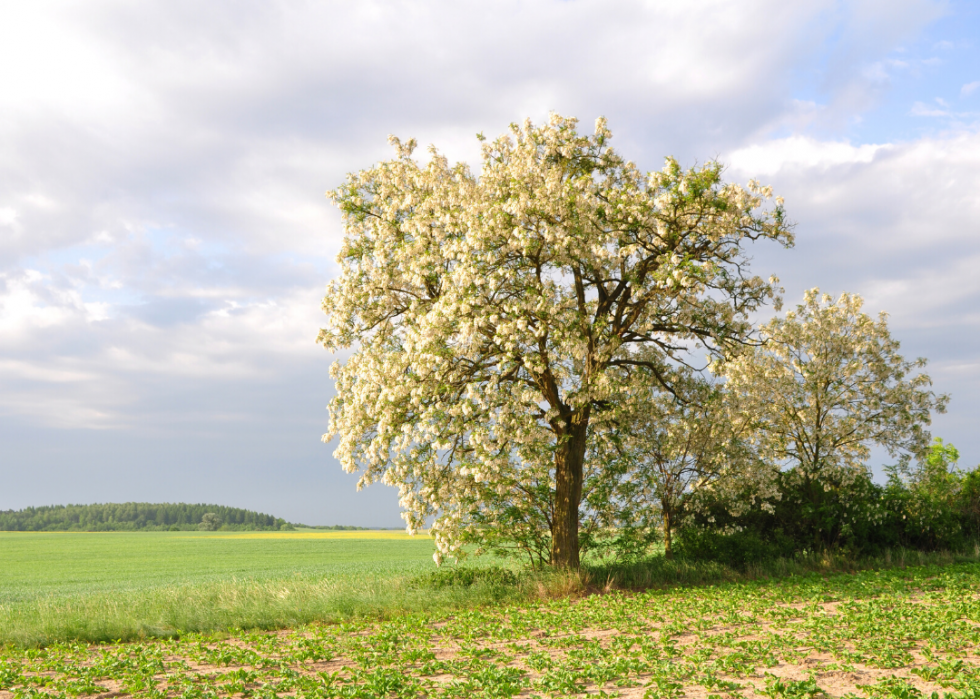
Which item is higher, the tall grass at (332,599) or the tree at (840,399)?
the tree at (840,399)

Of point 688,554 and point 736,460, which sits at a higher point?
point 736,460

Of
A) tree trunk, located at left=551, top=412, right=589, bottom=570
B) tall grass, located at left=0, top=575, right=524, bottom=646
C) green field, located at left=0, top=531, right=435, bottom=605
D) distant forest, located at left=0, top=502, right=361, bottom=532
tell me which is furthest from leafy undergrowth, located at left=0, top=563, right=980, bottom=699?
distant forest, located at left=0, top=502, right=361, bottom=532

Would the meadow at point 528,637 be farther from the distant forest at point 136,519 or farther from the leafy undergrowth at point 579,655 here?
the distant forest at point 136,519

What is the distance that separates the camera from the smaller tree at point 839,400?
82.7ft

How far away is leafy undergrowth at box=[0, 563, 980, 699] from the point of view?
29.2 feet

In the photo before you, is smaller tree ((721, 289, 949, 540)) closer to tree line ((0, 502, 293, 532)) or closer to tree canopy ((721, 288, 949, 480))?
tree canopy ((721, 288, 949, 480))

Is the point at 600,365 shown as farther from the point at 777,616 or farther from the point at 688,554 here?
the point at 688,554

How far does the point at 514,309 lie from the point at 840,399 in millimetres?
16783

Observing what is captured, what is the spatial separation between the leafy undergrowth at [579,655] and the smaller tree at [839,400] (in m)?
9.68

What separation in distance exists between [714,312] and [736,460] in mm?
5372

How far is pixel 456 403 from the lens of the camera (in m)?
17.2

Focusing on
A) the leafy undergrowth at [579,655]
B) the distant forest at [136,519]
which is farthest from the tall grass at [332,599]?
the distant forest at [136,519]

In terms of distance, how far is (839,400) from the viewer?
2609 centimetres

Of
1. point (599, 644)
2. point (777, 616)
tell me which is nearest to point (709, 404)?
point (777, 616)
